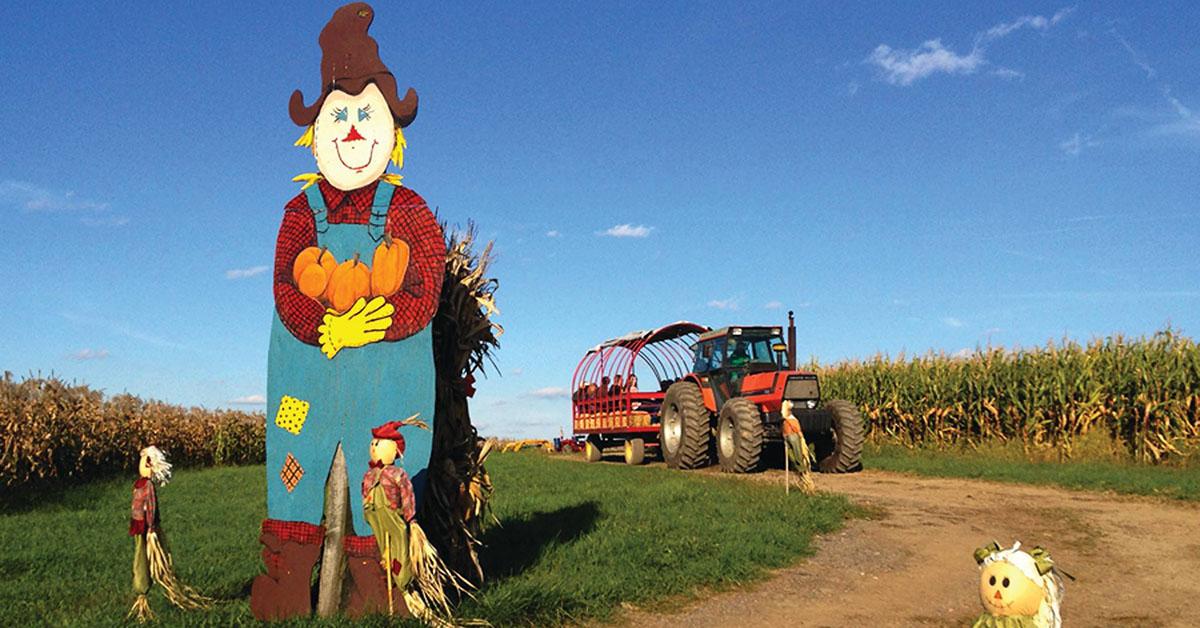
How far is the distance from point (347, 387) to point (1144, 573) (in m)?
7.89

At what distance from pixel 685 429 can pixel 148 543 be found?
40.5 ft

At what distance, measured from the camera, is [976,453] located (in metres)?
19.6

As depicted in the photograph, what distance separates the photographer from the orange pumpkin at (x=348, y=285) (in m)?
5.90

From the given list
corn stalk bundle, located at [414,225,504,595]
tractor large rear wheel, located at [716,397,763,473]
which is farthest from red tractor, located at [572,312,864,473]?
corn stalk bundle, located at [414,225,504,595]

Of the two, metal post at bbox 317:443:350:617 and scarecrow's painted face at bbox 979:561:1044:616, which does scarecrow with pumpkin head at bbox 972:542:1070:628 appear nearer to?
scarecrow's painted face at bbox 979:561:1044:616

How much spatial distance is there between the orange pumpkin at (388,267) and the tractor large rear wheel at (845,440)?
471 inches

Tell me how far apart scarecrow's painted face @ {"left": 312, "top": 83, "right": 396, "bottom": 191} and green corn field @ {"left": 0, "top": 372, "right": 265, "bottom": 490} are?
1291cm

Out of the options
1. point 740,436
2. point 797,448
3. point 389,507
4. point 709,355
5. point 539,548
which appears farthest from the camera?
point 709,355

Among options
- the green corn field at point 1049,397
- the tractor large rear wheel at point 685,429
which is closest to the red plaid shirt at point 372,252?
the tractor large rear wheel at point 685,429

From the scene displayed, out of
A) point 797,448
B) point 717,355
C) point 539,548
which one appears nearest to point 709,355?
point 717,355

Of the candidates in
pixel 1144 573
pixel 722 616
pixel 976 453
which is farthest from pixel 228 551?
pixel 976 453

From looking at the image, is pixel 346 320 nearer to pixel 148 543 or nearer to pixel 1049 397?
pixel 148 543

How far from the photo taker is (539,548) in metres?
8.38

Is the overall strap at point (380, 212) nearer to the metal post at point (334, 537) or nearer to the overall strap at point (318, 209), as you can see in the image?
the overall strap at point (318, 209)
